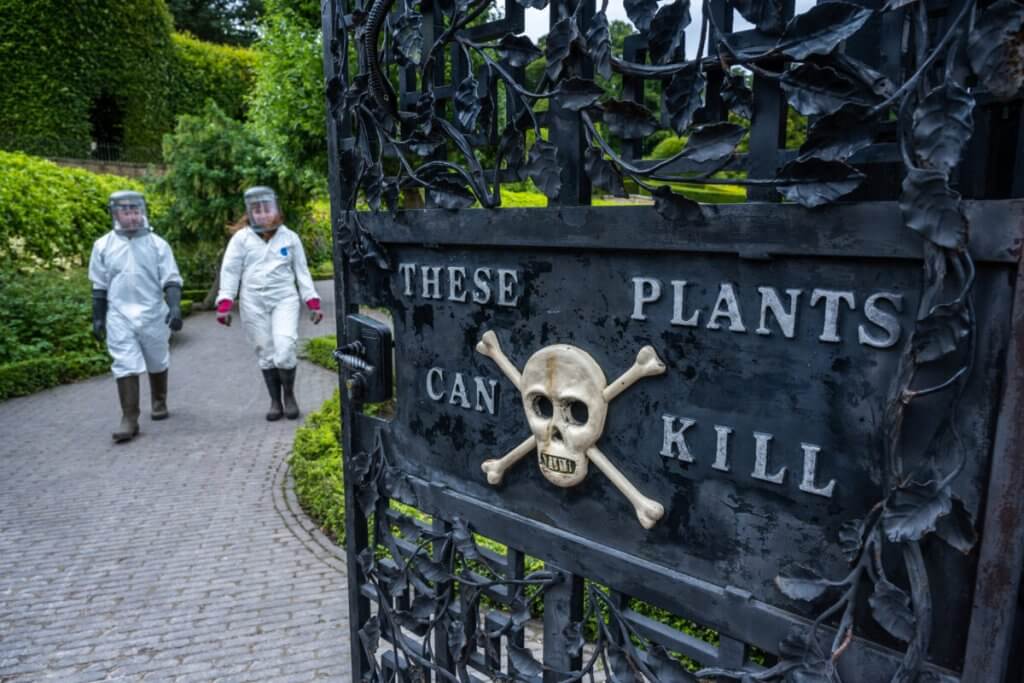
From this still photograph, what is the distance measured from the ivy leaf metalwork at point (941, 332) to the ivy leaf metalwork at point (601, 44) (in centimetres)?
70

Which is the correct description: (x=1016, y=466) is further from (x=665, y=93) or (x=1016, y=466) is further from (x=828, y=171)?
(x=665, y=93)

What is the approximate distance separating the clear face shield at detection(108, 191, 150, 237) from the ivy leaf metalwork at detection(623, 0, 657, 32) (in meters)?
6.13

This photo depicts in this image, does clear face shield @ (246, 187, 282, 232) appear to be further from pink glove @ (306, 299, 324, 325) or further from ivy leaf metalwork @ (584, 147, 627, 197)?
ivy leaf metalwork @ (584, 147, 627, 197)

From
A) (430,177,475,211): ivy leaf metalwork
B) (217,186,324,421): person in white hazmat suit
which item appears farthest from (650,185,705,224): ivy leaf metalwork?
(217,186,324,421): person in white hazmat suit

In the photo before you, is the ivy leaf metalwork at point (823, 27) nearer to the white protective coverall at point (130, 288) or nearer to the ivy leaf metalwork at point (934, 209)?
the ivy leaf metalwork at point (934, 209)

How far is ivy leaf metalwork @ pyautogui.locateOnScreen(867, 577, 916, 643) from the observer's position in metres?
1.03

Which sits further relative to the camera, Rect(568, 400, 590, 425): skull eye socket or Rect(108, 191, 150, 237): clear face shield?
Rect(108, 191, 150, 237): clear face shield

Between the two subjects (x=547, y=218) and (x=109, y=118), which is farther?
(x=109, y=118)

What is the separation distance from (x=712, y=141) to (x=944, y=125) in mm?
348

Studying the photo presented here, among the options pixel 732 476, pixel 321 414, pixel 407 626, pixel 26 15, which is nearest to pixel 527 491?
pixel 732 476

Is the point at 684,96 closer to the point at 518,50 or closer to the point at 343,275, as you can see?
the point at 518,50

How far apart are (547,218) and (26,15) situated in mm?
23578

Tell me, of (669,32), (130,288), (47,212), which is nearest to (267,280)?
(130,288)

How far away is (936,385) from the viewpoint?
98 centimetres
